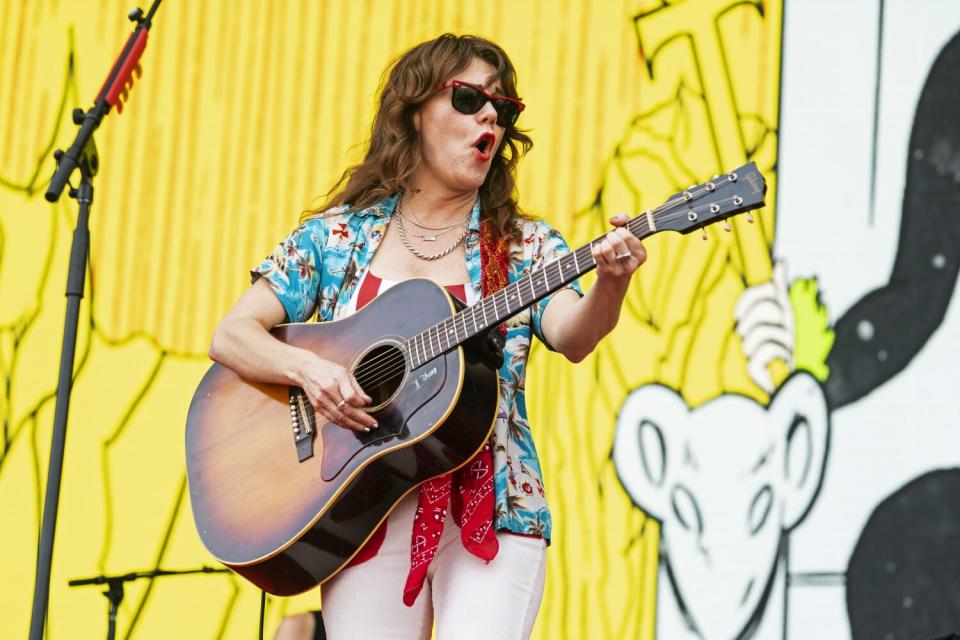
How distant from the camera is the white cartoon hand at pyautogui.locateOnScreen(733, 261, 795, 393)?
339 cm

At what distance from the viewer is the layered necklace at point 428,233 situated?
241 centimetres

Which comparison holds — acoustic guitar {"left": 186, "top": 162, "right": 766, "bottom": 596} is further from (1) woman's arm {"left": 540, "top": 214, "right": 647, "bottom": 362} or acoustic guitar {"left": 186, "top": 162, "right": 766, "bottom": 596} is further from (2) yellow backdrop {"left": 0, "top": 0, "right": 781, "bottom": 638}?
(2) yellow backdrop {"left": 0, "top": 0, "right": 781, "bottom": 638}

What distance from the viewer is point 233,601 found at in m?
3.99

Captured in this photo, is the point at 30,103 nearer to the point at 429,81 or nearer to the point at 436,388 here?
the point at 429,81

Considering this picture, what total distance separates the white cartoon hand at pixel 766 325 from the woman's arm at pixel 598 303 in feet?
4.28

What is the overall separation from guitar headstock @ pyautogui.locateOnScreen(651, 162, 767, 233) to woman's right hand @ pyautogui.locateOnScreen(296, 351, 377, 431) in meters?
0.65

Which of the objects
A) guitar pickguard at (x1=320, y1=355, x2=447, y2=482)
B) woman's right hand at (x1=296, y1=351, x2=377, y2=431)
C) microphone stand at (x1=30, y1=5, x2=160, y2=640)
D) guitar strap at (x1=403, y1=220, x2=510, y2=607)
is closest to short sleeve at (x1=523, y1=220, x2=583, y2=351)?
guitar strap at (x1=403, y1=220, x2=510, y2=607)

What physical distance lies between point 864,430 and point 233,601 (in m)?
2.13

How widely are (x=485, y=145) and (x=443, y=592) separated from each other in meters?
0.92

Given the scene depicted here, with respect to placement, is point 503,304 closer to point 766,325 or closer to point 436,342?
point 436,342

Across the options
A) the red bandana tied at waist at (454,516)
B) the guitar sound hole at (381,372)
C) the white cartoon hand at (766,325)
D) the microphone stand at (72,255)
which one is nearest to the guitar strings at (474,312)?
the guitar sound hole at (381,372)

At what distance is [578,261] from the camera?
2.14 meters

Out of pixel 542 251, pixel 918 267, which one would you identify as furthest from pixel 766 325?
pixel 542 251

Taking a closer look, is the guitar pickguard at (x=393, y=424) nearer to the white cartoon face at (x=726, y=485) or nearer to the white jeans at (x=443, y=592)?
the white jeans at (x=443, y=592)
